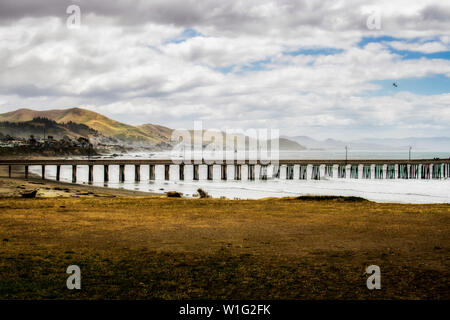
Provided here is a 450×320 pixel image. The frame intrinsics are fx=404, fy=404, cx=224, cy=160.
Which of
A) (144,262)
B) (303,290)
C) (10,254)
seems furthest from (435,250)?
(10,254)

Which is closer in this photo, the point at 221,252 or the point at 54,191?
the point at 221,252

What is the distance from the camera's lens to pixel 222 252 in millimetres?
11688

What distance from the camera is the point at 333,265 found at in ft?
33.6

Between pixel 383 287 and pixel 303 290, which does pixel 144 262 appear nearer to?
pixel 303 290

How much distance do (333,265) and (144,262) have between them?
190 inches

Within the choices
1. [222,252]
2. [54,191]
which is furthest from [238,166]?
[222,252]

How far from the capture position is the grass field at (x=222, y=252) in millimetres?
8297

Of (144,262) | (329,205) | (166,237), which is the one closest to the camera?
(144,262)

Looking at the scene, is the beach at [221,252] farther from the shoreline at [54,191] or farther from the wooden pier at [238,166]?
the wooden pier at [238,166]

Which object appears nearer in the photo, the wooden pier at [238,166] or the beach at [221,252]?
the beach at [221,252]

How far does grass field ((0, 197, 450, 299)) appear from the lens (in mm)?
8297

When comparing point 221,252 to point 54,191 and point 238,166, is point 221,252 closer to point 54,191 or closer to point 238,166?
point 54,191

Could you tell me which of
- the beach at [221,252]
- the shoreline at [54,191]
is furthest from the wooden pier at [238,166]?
the beach at [221,252]

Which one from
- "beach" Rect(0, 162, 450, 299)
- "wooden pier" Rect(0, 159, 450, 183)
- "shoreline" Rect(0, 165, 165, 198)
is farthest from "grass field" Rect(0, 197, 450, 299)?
"wooden pier" Rect(0, 159, 450, 183)
